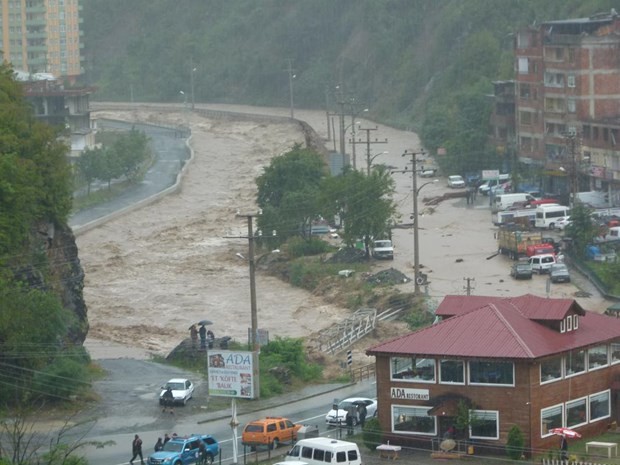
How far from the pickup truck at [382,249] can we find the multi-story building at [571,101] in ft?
39.9

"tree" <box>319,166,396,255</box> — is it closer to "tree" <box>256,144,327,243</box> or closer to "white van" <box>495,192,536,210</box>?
"tree" <box>256,144,327,243</box>

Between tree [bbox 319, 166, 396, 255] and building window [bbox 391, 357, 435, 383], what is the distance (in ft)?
95.5

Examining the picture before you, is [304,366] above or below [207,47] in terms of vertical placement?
below

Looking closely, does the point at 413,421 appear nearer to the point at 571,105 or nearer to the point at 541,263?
the point at 541,263

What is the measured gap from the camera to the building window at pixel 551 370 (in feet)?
102

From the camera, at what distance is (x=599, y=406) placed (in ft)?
108

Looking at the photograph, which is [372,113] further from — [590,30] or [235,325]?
[235,325]

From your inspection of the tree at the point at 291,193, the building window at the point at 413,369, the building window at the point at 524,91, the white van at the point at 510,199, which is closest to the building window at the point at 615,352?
the building window at the point at 413,369

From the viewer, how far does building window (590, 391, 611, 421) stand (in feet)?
107

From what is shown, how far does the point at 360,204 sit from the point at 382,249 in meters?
2.14

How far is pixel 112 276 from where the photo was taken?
6419 cm

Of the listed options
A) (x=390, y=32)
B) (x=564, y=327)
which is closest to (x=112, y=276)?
(x=564, y=327)

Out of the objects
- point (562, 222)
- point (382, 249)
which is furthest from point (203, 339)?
point (562, 222)

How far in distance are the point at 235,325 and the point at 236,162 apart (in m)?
48.0
